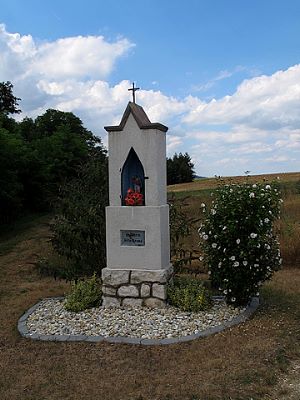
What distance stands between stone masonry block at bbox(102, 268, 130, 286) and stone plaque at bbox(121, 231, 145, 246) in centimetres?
47

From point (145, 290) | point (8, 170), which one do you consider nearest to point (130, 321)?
point (145, 290)

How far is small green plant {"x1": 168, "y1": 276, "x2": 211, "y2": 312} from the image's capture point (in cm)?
662

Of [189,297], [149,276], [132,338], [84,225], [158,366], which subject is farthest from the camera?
[84,225]

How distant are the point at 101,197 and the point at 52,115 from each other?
96.2 ft

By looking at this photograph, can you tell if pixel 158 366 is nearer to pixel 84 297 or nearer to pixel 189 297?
pixel 189 297

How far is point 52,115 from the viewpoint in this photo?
36.5 metres

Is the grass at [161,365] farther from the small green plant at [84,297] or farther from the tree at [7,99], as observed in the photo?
the tree at [7,99]

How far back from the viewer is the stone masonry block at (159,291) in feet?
22.3

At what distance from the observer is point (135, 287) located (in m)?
6.93

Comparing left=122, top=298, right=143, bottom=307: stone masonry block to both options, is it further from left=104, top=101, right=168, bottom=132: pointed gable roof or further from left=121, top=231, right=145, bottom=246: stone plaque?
left=104, top=101, right=168, bottom=132: pointed gable roof

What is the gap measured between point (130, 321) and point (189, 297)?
104 centimetres

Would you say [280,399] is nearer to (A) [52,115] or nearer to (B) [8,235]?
(B) [8,235]

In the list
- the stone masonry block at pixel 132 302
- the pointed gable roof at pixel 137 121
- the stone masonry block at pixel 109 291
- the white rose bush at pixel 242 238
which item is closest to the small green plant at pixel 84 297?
the stone masonry block at pixel 109 291

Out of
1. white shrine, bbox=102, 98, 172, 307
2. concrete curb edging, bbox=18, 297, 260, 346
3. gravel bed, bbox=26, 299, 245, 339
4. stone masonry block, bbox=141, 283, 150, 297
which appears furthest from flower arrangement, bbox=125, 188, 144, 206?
concrete curb edging, bbox=18, 297, 260, 346
